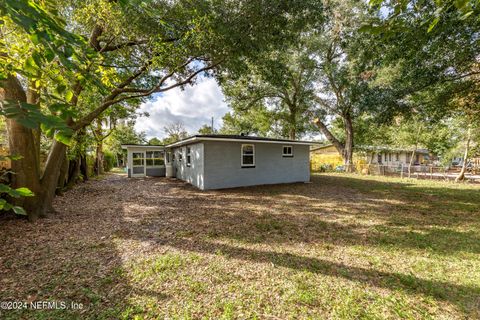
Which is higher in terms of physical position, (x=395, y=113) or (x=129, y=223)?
(x=395, y=113)

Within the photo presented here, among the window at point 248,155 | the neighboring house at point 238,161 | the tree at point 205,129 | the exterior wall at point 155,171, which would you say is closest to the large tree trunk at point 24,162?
the neighboring house at point 238,161

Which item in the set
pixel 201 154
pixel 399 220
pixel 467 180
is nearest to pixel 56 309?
pixel 399 220

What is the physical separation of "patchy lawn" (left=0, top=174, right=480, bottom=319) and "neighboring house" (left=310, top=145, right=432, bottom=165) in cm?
1948

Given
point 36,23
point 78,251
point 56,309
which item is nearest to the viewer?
point 36,23

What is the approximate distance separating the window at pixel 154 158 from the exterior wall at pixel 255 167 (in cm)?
893

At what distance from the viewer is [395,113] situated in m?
8.80

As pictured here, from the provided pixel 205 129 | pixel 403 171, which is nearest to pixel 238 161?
pixel 403 171

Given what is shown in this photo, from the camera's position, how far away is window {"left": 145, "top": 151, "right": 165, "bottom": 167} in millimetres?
17281

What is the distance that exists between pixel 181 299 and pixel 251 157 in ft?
31.0

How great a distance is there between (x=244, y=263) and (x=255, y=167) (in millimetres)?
8533

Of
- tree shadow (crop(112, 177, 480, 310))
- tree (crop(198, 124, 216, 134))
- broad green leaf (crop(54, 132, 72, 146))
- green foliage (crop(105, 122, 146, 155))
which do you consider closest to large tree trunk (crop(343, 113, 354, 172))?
tree shadow (crop(112, 177, 480, 310))

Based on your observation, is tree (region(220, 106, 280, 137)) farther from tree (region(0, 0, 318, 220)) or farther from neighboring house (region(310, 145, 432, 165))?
tree (region(0, 0, 318, 220))

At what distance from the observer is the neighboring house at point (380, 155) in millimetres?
26267

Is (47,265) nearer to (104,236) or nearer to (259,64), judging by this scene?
(104,236)
